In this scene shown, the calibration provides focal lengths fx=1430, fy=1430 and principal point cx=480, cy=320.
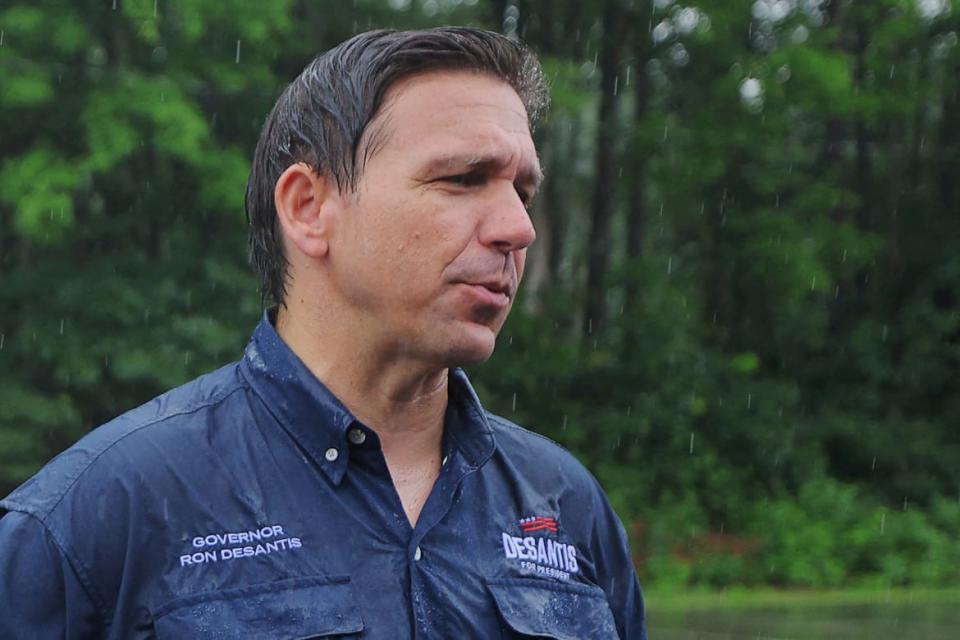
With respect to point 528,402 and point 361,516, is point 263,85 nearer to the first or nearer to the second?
point 528,402

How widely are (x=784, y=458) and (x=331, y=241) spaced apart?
17.6 m

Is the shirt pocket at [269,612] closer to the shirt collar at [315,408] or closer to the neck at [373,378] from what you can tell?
the shirt collar at [315,408]

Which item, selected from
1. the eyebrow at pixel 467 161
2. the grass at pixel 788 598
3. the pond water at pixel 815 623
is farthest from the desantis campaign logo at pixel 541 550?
the grass at pixel 788 598

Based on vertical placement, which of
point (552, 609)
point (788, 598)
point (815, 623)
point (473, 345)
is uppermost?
point (473, 345)

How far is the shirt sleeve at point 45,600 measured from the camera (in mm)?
1848

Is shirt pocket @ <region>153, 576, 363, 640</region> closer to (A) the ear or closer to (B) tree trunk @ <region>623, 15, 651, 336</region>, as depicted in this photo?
(A) the ear

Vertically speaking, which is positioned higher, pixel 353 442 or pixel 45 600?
pixel 353 442

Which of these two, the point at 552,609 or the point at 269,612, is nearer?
the point at 269,612

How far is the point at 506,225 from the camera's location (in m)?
2.06

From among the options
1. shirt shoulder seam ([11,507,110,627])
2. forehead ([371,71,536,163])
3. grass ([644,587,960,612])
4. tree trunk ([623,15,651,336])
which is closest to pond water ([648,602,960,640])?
grass ([644,587,960,612])

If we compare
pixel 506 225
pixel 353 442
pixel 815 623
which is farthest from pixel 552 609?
pixel 815 623

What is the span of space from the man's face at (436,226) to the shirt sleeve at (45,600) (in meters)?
0.55

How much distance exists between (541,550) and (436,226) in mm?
529

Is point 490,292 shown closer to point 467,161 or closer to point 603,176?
point 467,161
